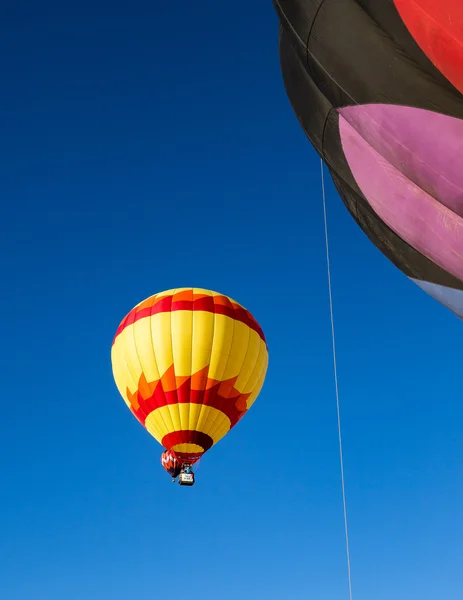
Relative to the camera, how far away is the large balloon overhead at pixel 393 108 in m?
6.41

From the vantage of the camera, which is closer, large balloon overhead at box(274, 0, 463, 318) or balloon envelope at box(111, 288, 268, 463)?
large balloon overhead at box(274, 0, 463, 318)

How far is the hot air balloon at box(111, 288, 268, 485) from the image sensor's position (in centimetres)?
1953

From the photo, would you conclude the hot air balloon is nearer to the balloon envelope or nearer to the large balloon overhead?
the balloon envelope

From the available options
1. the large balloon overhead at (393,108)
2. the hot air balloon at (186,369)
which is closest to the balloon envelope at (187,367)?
the hot air balloon at (186,369)

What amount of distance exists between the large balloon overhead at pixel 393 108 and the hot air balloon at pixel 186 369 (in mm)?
11444

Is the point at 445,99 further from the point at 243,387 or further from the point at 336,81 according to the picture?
the point at 243,387

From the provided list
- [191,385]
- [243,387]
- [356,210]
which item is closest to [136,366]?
[191,385]

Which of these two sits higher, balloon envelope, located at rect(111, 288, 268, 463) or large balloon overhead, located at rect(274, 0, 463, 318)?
balloon envelope, located at rect(111, 288, 268, 463)

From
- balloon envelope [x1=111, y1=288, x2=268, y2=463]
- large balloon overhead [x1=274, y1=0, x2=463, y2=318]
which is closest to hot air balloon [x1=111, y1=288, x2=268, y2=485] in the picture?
balloon envelope [x1=111, y1=288, x2=268, y2=463]

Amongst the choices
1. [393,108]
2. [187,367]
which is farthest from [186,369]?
[393,108]

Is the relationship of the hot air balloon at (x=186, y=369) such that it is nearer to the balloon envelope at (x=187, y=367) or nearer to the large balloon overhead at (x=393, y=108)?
the balloon envelope at (x=187, y=367)

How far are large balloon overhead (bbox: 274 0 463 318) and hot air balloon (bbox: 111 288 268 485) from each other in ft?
37.5

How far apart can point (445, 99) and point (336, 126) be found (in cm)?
159

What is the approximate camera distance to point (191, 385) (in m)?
19.5
